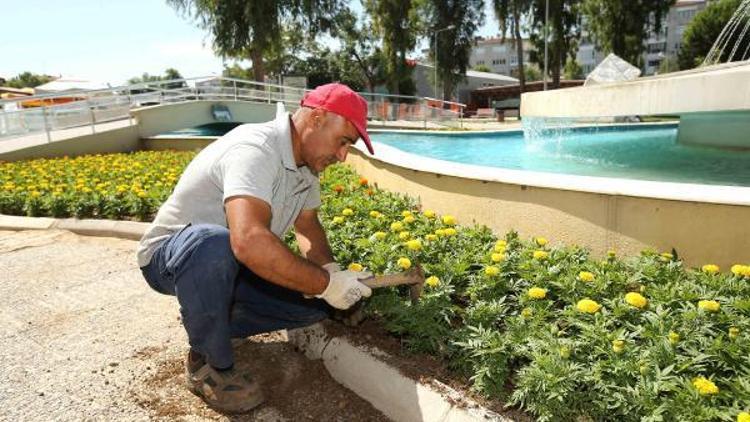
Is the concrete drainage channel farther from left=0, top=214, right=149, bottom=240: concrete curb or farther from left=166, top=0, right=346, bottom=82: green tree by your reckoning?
left=166, top=0, right=346, bottom=82: green tree

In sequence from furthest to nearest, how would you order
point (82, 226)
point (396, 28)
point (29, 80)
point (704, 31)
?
point (29, 80) < point (704, 31) < point (396, 28) < point (82, 226)

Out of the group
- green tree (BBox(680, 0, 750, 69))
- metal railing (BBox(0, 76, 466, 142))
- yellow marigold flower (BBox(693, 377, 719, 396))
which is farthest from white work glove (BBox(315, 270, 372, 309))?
green tree (BBox(680, 0, 750, 69))

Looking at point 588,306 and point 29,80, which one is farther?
point 29,80

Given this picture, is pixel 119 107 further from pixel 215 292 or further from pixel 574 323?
pixel 574 323

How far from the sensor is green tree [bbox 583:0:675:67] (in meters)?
36.7

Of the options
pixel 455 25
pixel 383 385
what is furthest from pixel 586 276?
pixel 455 25

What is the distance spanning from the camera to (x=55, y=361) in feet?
9.37

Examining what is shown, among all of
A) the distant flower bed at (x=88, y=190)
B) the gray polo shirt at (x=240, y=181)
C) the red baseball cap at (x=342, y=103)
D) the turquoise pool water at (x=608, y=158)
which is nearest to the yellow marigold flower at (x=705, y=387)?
the red baseball cap at (x=342, y=103)

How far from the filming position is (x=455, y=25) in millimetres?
40250

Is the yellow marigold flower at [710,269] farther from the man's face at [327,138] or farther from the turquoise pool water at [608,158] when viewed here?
the turquoise pool water at [608,158]

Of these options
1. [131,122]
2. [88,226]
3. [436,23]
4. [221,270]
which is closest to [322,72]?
[436,23]

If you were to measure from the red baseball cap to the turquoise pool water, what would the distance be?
4675mm

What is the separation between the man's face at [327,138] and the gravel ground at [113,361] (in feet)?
3.75

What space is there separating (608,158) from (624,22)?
33.9m
